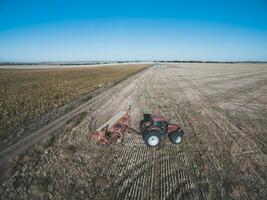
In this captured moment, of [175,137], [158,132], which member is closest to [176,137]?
[175,137]

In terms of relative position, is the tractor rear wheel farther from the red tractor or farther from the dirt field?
the dirt field

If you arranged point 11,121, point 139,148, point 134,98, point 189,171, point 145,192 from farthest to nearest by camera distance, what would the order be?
point 134,98 < point 11,121 < point 139,148 < point 189,171 < point 145,192

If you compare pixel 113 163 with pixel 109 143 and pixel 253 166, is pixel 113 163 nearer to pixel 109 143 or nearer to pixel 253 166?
pixel 109 143

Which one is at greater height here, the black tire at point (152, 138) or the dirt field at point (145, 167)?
the black tire at point (152, 138)

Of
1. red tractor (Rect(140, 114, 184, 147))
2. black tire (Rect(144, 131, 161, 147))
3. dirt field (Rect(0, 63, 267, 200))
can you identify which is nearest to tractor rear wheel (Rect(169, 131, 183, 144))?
red tractor (Rect(140, 114, 184, 147))

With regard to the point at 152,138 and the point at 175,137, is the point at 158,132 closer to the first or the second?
the point at 152,138

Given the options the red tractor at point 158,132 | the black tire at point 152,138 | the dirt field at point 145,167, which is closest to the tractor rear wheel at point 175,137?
the red tractor at point 158,132

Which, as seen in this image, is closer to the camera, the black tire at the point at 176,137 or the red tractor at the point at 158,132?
the red tractor at the point at 158,132

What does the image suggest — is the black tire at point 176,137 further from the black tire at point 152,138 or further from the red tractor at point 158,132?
the black tire at point 152,138

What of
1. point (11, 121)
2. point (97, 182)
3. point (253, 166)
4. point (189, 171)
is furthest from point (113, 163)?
point (11, 121)
